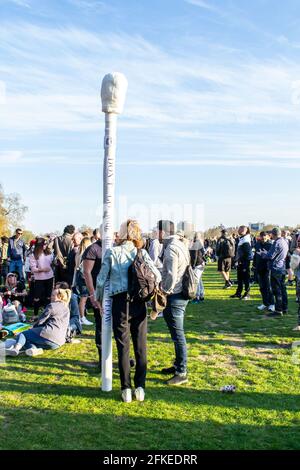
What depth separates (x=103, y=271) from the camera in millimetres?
5000

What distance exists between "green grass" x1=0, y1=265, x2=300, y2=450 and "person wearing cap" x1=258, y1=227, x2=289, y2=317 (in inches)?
81.8

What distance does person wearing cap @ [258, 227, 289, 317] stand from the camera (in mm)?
9586

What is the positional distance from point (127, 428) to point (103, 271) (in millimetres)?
1608

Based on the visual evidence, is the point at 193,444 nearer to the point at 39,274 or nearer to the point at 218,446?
the point at 218,446

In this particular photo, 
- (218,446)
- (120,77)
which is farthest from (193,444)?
(120,77)

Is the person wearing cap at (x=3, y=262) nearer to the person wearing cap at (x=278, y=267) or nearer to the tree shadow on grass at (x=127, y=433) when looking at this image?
the person wearing cap at (x=278, y=267)

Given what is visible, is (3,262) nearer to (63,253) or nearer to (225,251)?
(63,253)

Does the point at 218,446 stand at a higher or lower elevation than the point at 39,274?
lower

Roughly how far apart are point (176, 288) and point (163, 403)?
134 cm

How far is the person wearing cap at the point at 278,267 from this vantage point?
9586mm

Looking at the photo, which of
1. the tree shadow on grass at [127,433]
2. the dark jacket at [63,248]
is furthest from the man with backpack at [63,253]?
the tree shadow on grass at [127,433]

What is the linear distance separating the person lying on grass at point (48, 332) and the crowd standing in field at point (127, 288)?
0.02 m

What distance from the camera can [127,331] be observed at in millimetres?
5012

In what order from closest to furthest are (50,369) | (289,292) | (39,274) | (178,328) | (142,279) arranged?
(142,279)
(178,328)
(50,369)
(39,274)
(289,292)
